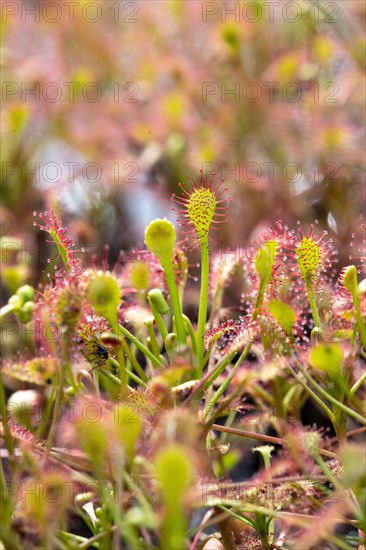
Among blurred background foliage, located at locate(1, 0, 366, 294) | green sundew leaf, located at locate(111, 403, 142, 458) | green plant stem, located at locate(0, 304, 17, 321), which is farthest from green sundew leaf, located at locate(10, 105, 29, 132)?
green sundew leaf, located at locate(111, 403, 142, 458)

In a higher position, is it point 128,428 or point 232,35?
point 232,35

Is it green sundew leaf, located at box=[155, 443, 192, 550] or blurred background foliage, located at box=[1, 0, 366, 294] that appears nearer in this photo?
green sundew leaf, located at box=[155, 443, 192, 550]

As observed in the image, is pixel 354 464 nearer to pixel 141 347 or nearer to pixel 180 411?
pixel 180 411

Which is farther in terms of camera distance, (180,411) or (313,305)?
(313,305)

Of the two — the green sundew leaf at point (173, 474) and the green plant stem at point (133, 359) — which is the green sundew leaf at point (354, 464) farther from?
the green plant stem at point (133, 359)

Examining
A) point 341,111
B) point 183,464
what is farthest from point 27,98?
point 183,464

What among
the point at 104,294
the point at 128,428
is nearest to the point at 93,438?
the point at 128,428

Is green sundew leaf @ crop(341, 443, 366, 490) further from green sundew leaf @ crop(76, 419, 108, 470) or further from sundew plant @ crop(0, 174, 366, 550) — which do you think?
green sundew leaf @ crop(76, 419, 108, 470)
